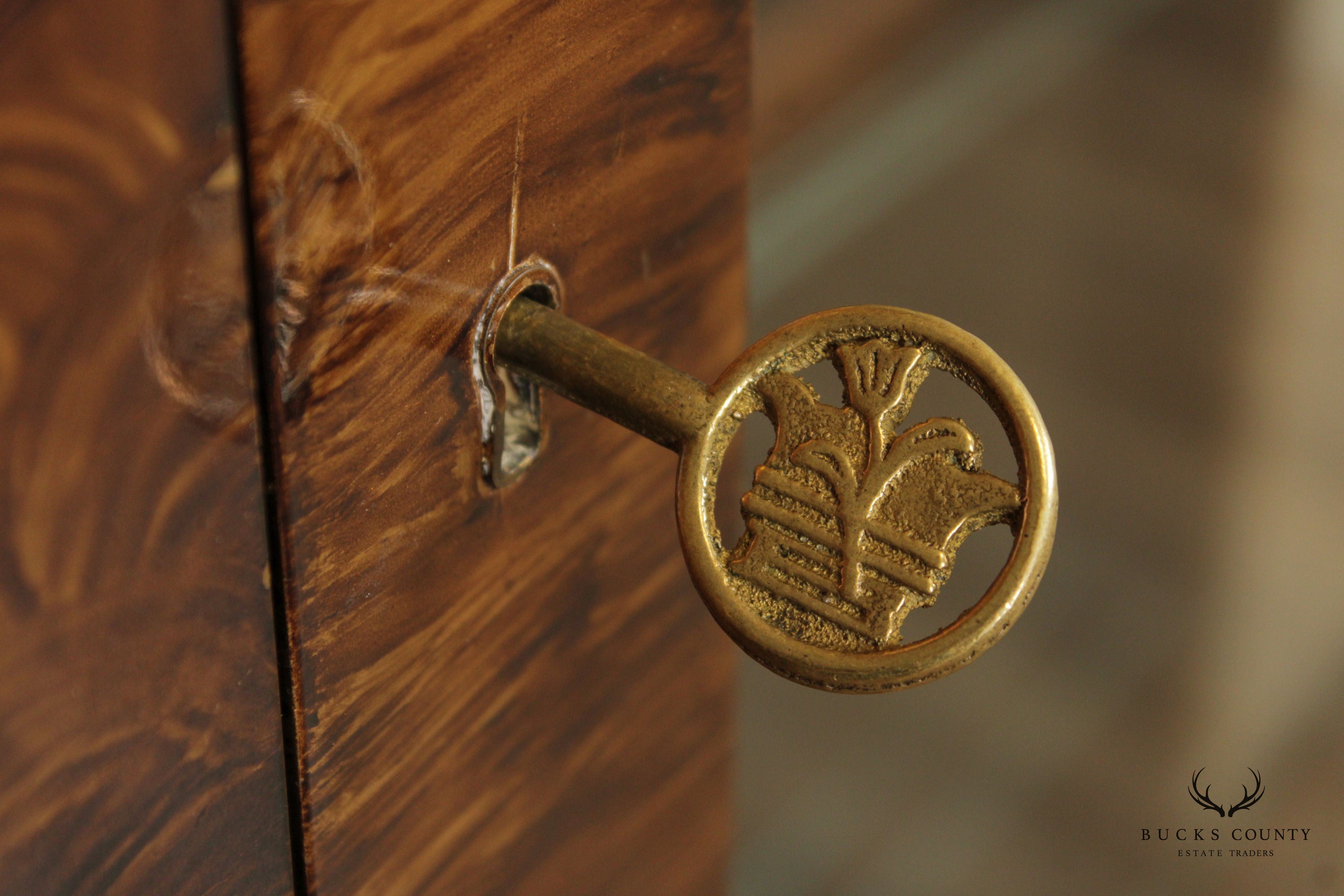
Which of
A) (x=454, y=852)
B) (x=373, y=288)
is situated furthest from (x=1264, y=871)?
(x=373, y=288)

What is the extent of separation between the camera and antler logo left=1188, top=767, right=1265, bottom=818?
2.98ft

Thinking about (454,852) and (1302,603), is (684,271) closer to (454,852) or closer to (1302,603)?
(454,852)

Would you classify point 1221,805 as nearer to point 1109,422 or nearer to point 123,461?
point 1109,422

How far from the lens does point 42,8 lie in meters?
0.22

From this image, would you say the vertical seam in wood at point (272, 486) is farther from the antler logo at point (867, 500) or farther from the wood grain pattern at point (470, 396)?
the antler logo at point (867, 500)

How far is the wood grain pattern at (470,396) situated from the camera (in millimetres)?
277

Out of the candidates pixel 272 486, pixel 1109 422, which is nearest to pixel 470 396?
pixel 272 486

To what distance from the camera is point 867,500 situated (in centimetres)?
30

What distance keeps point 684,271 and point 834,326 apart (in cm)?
14

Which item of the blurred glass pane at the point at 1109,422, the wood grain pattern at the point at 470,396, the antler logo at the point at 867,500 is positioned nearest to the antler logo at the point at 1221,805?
the blurred glass pane at the point at 1109,422

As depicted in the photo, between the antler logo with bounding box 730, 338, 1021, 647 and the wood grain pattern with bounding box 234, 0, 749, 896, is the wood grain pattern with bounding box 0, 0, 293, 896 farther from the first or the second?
the antler logo with bounding box 730, 338, 1021, 647

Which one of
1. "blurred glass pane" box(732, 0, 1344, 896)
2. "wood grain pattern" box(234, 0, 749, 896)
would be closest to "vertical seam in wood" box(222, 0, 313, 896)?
"wood grain pattern" box(234, 0, 749, 896)

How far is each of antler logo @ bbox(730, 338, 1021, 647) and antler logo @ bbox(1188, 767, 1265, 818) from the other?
73cm

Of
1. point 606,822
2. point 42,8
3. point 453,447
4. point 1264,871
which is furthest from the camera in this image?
point 1264,871
